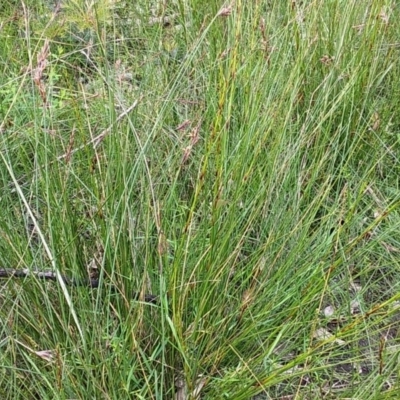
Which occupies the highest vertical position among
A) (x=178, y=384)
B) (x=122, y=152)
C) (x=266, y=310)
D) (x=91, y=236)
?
(x=122, y=152)

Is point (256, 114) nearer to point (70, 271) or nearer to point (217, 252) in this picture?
point (217, 252)

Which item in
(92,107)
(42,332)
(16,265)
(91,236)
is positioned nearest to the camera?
(42,332)

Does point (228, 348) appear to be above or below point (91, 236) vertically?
below

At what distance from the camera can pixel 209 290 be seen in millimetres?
1428

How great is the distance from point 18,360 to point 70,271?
0.25 meters

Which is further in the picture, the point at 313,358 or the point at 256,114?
the point at 256,114

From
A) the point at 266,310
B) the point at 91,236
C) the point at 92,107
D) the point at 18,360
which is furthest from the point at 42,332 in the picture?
the point at 92,107

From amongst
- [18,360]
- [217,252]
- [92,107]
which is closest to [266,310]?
[217,252]

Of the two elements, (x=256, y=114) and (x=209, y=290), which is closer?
(x=209, y=290)

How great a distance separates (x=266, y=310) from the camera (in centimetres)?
148

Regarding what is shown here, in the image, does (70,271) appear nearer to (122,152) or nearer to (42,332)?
(42,332)

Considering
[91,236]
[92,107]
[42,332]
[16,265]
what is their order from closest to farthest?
[42,332] < [16,265] < [91,236] < [92,107]

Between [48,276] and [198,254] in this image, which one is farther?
[198,254]

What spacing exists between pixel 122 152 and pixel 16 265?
0.41m
